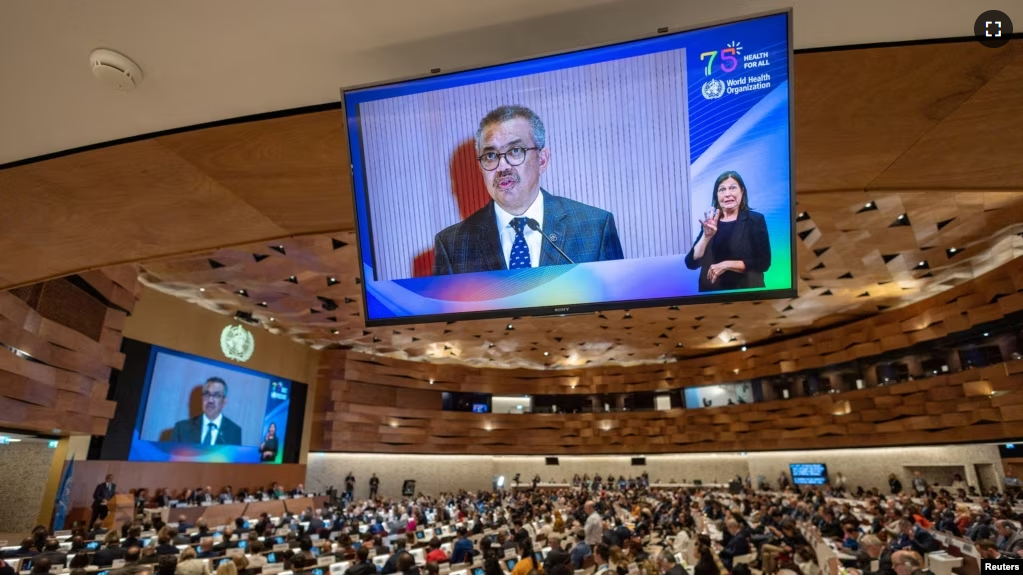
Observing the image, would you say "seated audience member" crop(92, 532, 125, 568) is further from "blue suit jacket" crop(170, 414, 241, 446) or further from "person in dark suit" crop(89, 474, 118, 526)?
"blue suit jacket" crop(170, 414, 241, 446)

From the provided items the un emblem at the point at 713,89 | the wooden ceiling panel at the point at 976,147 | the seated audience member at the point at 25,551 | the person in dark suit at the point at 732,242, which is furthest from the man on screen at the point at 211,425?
the wooden ceiling panel at the point at 976,147

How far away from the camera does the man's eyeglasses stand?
2871mm

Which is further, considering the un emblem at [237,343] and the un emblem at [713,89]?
the un emblem at [237,343]

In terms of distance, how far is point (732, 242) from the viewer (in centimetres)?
270

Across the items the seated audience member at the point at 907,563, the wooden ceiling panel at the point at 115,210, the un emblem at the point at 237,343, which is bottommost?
the seated audience member at the point at 907,563

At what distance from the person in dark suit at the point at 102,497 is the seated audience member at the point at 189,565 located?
9.73 metres

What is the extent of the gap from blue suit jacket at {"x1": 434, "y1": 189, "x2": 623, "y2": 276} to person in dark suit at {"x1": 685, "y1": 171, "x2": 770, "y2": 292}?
438 millimetres

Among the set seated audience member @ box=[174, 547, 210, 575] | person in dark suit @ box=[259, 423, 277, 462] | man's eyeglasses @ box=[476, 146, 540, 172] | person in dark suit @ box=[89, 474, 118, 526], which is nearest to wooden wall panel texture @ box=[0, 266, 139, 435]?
person in dark suit @ box=[89, 474, 118, 526]

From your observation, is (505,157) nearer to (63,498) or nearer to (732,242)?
(732,242)

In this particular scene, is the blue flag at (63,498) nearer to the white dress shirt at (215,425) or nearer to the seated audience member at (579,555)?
the white dress shirt at (215,425)

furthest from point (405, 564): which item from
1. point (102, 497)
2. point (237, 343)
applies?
point (237, 343)

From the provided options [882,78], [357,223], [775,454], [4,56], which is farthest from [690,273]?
[775,454]

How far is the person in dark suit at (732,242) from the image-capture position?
2666mm

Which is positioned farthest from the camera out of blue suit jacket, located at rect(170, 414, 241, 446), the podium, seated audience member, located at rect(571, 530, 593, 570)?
blue suit jacket, located at rect(170, 414, 241, 446)
